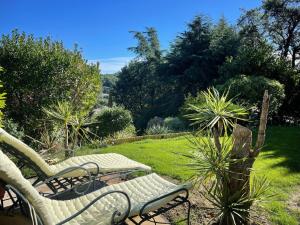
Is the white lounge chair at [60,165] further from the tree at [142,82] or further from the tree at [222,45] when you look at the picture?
the tree at [142,82]

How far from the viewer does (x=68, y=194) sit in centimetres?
461

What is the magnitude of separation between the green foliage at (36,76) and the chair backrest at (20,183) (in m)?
8.54

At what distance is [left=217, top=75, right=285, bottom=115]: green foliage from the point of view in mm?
13500

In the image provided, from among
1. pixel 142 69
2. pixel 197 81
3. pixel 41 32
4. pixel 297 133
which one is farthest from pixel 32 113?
pixel 142 69

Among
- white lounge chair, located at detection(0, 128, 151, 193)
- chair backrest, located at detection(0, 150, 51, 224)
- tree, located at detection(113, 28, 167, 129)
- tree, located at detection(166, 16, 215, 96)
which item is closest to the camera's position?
chair backrest, located at detection(0, 150, 51, 224)

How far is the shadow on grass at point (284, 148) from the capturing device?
22.6ft

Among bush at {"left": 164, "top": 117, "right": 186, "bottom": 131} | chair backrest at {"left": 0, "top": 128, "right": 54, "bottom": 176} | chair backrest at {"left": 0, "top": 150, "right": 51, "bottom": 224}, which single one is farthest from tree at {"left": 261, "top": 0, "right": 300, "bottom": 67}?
chair backrest at {"left": 0, "top": 150, "right": 51, "bottom": 224}

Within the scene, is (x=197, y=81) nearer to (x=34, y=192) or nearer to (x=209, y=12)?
(x=209, y=12)

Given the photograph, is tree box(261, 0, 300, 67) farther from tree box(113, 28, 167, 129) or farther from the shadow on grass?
tree box(113, 28, 167, 129)

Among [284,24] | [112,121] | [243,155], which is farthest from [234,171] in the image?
[284,24]

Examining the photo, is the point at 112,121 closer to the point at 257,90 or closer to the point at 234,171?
the point at 257,90

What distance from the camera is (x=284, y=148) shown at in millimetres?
8492

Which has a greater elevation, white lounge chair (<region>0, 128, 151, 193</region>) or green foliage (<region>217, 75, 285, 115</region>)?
green foliage (<region>217, 75, 285, 115</region>)

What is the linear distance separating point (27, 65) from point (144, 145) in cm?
460
